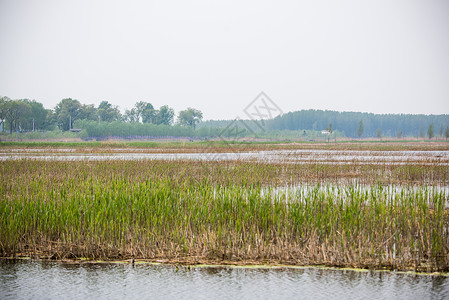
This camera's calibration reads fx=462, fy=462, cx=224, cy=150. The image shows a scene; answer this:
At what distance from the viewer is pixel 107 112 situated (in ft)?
431

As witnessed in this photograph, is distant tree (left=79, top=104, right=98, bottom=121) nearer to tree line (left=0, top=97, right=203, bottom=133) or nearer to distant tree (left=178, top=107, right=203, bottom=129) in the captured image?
tree line (left=0, top=97, right=203, bottom=133)

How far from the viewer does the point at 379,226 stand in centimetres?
975

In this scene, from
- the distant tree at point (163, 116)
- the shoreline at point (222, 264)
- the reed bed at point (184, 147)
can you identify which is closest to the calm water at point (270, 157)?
the reed bed at point (184, 147)

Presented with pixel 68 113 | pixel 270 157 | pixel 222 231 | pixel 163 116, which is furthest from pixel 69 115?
pixel 222 231

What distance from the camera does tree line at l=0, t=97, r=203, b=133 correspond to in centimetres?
10275

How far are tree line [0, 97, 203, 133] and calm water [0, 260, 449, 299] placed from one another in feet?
302

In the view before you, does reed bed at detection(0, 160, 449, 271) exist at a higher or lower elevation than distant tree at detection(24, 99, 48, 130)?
lower

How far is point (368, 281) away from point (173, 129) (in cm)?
11036

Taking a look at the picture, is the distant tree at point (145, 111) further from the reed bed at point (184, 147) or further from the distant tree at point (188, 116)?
the reed bed at point (184, 147)

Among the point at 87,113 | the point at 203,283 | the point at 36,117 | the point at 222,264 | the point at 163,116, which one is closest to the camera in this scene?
the point at 203,283

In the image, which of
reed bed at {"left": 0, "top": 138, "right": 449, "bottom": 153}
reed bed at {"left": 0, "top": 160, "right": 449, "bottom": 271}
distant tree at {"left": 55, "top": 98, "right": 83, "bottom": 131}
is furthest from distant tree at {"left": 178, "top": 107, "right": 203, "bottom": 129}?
reed bed at {"left": 0, "top": 160, "right": 449, "bottom": 271}

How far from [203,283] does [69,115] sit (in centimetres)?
11204

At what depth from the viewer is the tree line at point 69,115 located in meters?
103

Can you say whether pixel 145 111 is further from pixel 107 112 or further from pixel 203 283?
pixel 203 283
